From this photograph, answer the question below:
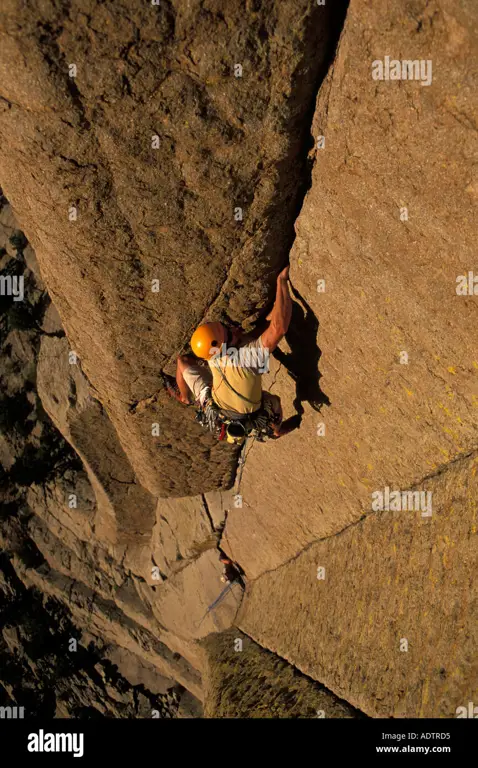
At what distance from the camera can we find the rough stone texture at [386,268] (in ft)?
7.44

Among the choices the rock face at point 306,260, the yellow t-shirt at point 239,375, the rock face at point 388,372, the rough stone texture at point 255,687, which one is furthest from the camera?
the rough stone texture at point 255,687

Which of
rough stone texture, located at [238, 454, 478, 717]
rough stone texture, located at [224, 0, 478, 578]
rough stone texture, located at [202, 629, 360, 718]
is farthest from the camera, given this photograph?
rough stone texture, located at [202, 629, 360, 718]

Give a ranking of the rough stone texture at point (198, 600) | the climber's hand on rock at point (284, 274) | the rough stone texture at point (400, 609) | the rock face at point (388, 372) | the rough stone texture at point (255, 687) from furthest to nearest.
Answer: the rough stone texture at point (198, 600), the rough stone texture at point (255, 687), the climber's hand on rock at point (284, 274), the rough stone texture at point (400, 609), the rock face at point (388, 372)

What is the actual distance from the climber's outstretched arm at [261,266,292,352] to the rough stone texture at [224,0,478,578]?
3.5 inches

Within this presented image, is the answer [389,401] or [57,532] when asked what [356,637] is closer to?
[389,401]

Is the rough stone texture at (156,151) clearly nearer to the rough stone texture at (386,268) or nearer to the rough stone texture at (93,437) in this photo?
the rough stone texture at (386,268)

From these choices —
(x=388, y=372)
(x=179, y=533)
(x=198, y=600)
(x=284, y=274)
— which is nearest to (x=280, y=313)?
(x=284, y=274)

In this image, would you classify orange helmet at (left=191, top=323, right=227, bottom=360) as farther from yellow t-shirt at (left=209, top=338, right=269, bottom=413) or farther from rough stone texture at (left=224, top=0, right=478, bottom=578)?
rough stone texture at (left=224, top=0, right=478, bottom=578)

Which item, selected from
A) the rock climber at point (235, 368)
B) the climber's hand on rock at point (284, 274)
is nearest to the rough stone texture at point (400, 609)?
the rock climber at point (235, 368)

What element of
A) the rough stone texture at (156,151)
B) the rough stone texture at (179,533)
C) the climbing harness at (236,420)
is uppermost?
the rough stone texture at (156,151)

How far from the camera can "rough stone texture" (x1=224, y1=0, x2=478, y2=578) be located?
227 cm

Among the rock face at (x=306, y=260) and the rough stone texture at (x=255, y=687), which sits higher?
the rock face at (x=306, y=260)

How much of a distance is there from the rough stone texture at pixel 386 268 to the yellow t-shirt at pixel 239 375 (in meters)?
0.31

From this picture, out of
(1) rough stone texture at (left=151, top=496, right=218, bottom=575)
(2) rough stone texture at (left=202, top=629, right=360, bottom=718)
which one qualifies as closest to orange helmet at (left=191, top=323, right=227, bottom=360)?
(2) rough stone texture at (left=202, top=629, right=360, bottom=718)
